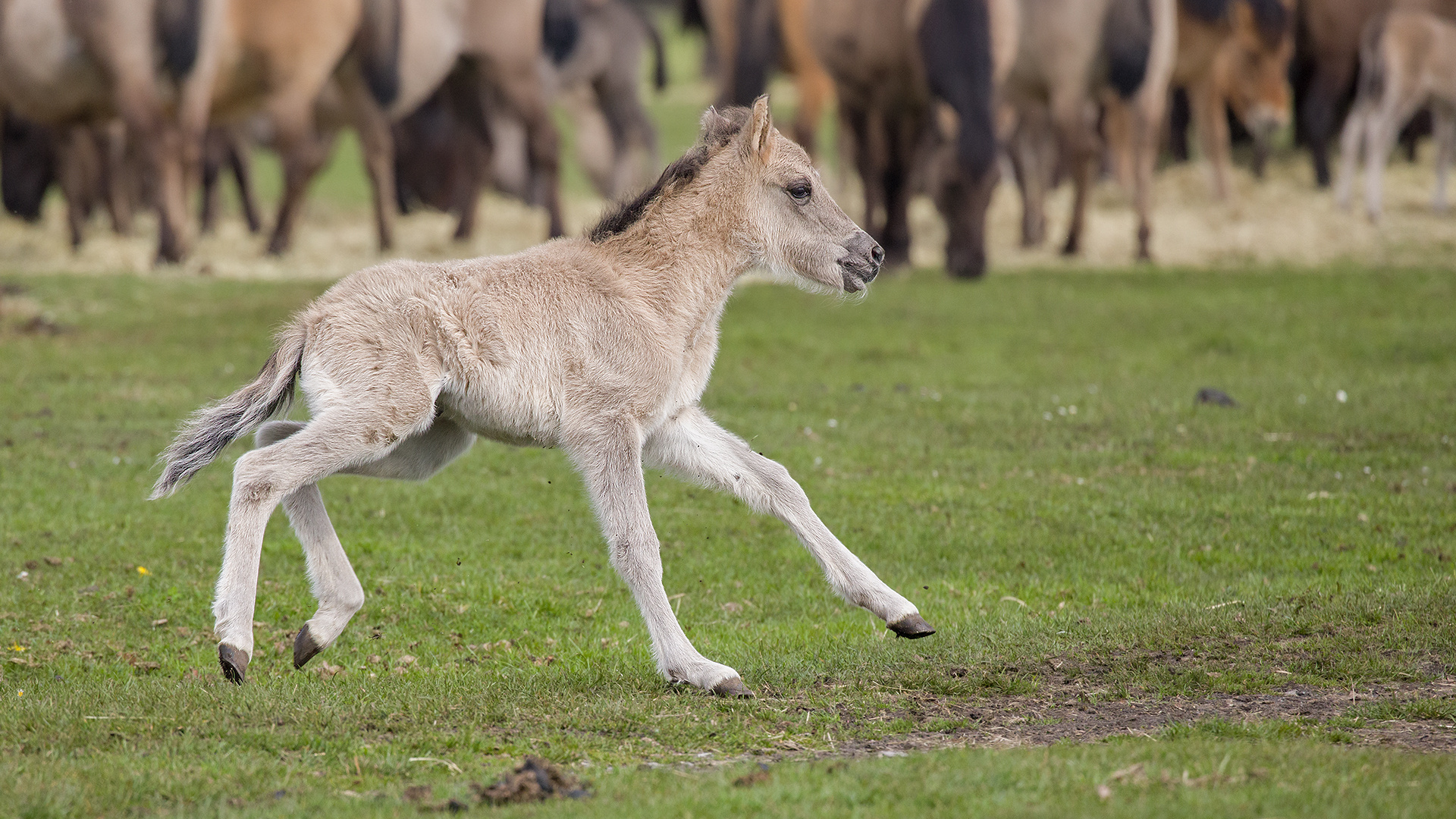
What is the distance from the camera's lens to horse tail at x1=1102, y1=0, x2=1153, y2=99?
18.2 meters

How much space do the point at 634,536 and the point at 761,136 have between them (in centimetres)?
168

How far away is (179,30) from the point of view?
15.7 m

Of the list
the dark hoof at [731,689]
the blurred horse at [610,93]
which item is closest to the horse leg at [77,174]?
the blurred horse at [610,93]

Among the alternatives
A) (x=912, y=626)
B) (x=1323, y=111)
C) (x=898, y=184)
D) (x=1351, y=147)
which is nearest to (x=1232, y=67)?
(x=1323, y=111)

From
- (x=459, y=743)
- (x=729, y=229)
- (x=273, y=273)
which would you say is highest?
(x=729, y=229)

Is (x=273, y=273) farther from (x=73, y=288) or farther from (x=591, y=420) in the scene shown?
(x=591, y=420)

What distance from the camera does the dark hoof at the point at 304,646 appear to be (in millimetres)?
5711

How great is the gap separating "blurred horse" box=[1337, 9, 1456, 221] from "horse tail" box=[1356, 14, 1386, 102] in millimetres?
10

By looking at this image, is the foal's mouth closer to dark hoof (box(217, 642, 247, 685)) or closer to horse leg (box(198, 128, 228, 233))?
dark hoof (box(217, 642, 247, 685))

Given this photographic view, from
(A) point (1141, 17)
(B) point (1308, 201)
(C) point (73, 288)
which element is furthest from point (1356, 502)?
(B) point (1308, 201)

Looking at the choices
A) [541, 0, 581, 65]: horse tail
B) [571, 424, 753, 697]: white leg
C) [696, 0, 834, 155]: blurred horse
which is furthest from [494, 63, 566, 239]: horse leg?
[571, 424, 753, 697]: white leg

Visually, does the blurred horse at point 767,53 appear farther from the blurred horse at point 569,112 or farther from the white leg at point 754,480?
the white leg at point 754,480

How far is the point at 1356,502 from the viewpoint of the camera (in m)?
8.80

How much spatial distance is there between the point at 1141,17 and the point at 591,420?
566 inches
